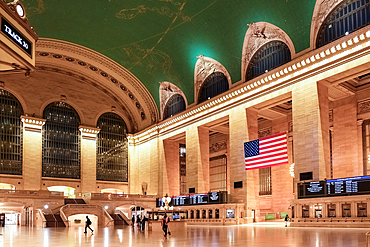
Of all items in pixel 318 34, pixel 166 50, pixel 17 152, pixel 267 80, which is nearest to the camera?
pixel 318 34

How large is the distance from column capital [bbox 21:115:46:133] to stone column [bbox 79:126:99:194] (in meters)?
3.71

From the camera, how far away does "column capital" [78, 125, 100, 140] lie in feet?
122

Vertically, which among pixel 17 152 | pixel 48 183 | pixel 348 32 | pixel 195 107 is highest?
pixel 348 32

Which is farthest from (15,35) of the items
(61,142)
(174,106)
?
(61,142)

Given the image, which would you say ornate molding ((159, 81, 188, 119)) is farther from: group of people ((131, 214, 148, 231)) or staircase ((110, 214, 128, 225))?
staircase ((110, 214, 128, 225))

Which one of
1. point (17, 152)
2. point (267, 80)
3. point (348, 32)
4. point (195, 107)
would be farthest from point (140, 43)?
point (348, 32)

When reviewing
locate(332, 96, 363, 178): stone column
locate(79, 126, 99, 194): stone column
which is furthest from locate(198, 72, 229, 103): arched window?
locate(79, 126, 99, 194): stone column

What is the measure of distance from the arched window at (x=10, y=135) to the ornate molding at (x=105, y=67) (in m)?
4.90

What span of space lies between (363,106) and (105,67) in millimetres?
21775

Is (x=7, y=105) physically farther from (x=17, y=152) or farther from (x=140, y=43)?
(x=140, y=43)

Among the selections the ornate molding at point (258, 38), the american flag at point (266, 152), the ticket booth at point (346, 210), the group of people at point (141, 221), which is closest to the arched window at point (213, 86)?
the ornate molding at point (258, 38)

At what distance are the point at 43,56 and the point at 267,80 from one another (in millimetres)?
20142

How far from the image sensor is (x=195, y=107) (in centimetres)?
3125

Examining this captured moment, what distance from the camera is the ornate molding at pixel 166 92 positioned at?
34344 mm
